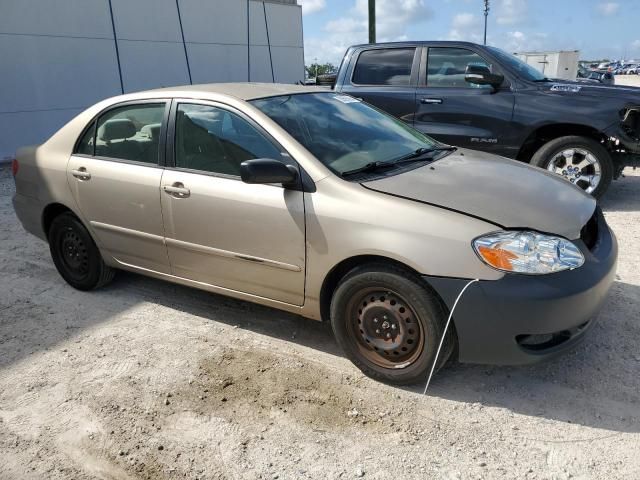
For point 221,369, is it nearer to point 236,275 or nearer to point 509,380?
point 236,275

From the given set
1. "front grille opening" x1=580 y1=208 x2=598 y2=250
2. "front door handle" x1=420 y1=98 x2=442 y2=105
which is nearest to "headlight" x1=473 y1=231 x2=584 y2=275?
"front grille opening" x1=580 y1=208 x2=598 y2=250

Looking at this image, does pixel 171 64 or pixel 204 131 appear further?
pixel 171 64

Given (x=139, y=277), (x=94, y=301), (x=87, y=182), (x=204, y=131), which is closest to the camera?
(x=204, y=131)

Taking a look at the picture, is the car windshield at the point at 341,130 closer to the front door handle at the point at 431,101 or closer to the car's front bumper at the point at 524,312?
the car's front bumper at the point at 524,312

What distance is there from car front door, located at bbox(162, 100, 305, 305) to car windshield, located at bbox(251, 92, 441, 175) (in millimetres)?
217

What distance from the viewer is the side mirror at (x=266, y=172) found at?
2955 mm

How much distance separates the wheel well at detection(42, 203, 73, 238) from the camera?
442 cm

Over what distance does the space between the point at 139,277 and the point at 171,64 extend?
12149 millimetres

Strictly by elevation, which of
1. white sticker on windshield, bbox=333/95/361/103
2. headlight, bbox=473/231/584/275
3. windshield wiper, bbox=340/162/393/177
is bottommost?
headlight, bbox=473/231/584/275

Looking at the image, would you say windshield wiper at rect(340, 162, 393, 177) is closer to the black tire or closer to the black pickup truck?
the black tire

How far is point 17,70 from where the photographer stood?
11.6 meters

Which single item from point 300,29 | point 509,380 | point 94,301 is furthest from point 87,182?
point 300,29

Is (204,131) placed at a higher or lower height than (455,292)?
Result: higher

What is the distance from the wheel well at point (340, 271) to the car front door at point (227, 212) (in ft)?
0.47
